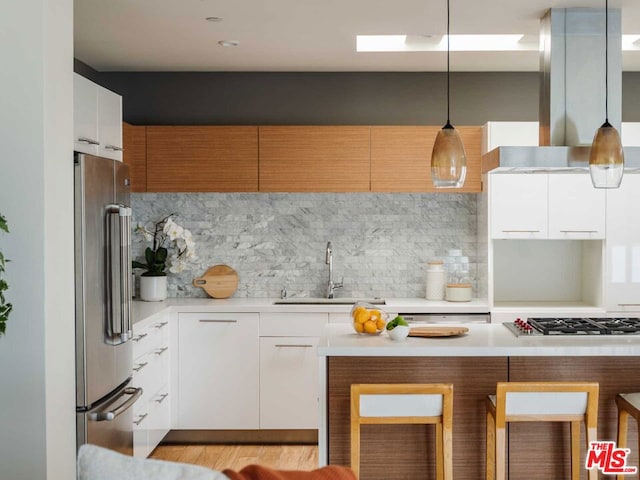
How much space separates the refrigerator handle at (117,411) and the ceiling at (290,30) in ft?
6.76

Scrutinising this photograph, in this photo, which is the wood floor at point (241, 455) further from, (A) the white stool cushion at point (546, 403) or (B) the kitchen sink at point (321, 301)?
(A) the white stool cushion at point (546, 403)

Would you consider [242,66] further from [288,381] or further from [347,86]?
[288,381]

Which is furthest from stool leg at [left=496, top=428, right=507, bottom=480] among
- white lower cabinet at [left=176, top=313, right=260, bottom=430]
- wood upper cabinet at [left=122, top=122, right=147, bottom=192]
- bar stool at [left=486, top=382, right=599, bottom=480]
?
wood upper cabinet at [left=122, top=122, right=147, bottom=192]

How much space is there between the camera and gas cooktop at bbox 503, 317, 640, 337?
3867mm

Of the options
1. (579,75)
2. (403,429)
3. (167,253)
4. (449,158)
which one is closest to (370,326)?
(403,429)

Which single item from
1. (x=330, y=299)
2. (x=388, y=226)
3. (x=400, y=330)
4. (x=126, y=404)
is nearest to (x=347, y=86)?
(x=388, y=226)

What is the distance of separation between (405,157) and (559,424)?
244cm

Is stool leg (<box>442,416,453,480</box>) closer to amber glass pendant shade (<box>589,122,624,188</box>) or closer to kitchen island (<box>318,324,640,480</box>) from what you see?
kitchen island (<box>318,324,640,480</box>)

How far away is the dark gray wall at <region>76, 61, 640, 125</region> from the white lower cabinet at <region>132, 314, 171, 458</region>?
5.46 feet

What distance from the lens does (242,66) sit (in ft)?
18.4

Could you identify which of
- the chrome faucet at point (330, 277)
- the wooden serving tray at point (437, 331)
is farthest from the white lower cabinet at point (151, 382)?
the wooden serving tray at point (437, 331)

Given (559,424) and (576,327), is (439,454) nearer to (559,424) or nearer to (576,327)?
(559,424)

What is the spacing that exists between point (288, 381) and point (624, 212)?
264cm

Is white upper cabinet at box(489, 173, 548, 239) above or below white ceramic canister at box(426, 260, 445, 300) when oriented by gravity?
above
